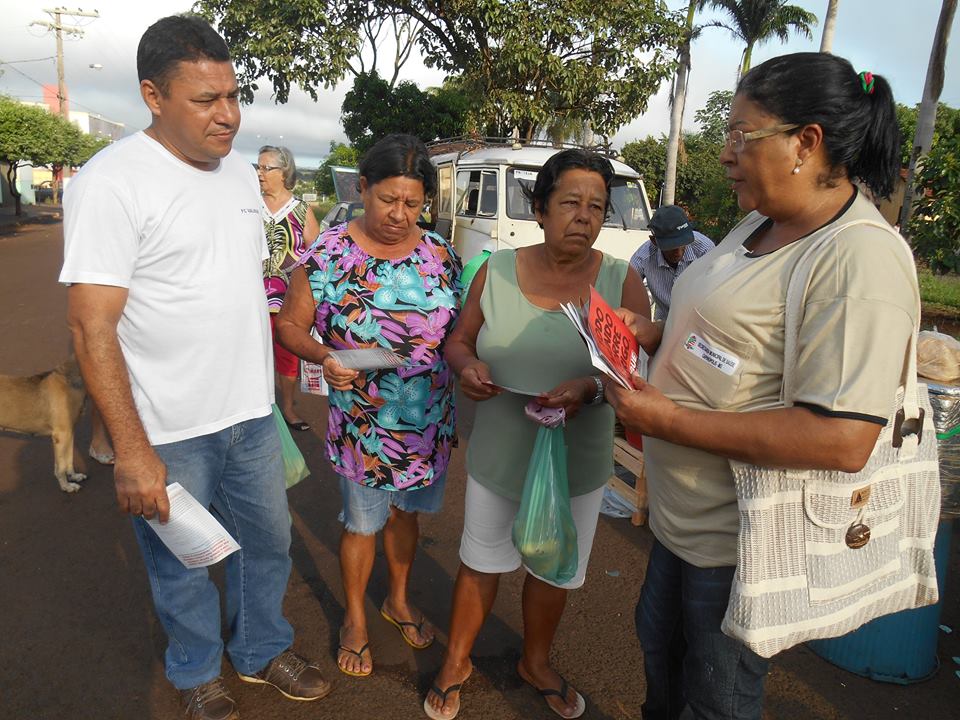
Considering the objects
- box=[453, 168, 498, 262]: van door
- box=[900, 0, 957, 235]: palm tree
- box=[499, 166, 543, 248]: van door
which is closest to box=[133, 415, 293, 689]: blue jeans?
box=[453, 168, 498, 262]: van door

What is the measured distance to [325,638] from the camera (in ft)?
9.50

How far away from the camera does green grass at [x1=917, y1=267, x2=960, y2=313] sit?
1027cm

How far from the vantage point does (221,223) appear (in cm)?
211

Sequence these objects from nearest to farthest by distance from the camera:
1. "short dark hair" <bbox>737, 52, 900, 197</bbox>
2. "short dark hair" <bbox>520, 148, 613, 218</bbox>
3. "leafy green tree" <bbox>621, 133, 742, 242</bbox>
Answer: "short dark hair" <bbox>737, 52, 900, 197</bbox> → "short dark hair" <bbox>520, 148, 613, 218</bbox> → "leafy green tree" <bbox>621, 133, 742, 242</bbox>

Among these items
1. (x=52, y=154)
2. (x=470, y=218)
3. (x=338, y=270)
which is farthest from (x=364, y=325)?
(x=52, y=154)

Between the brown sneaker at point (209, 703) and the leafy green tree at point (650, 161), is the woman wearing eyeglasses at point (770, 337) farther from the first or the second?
the leafy green tree at point (650, 161)

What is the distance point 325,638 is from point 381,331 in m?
1.42

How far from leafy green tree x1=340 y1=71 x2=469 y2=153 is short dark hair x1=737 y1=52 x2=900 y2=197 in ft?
50.0

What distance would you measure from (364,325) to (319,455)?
2.71 metres

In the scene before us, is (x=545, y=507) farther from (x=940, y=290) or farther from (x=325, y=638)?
(x=940, y=290)

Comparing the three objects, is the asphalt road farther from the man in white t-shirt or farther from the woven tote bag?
the woven tote bag

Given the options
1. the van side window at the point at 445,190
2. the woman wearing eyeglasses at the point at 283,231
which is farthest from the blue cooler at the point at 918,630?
the van side window at the point at 445,190

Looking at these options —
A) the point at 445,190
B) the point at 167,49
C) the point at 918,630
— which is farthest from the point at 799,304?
the point at 445,190

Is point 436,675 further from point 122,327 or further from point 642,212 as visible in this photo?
point 642,212
